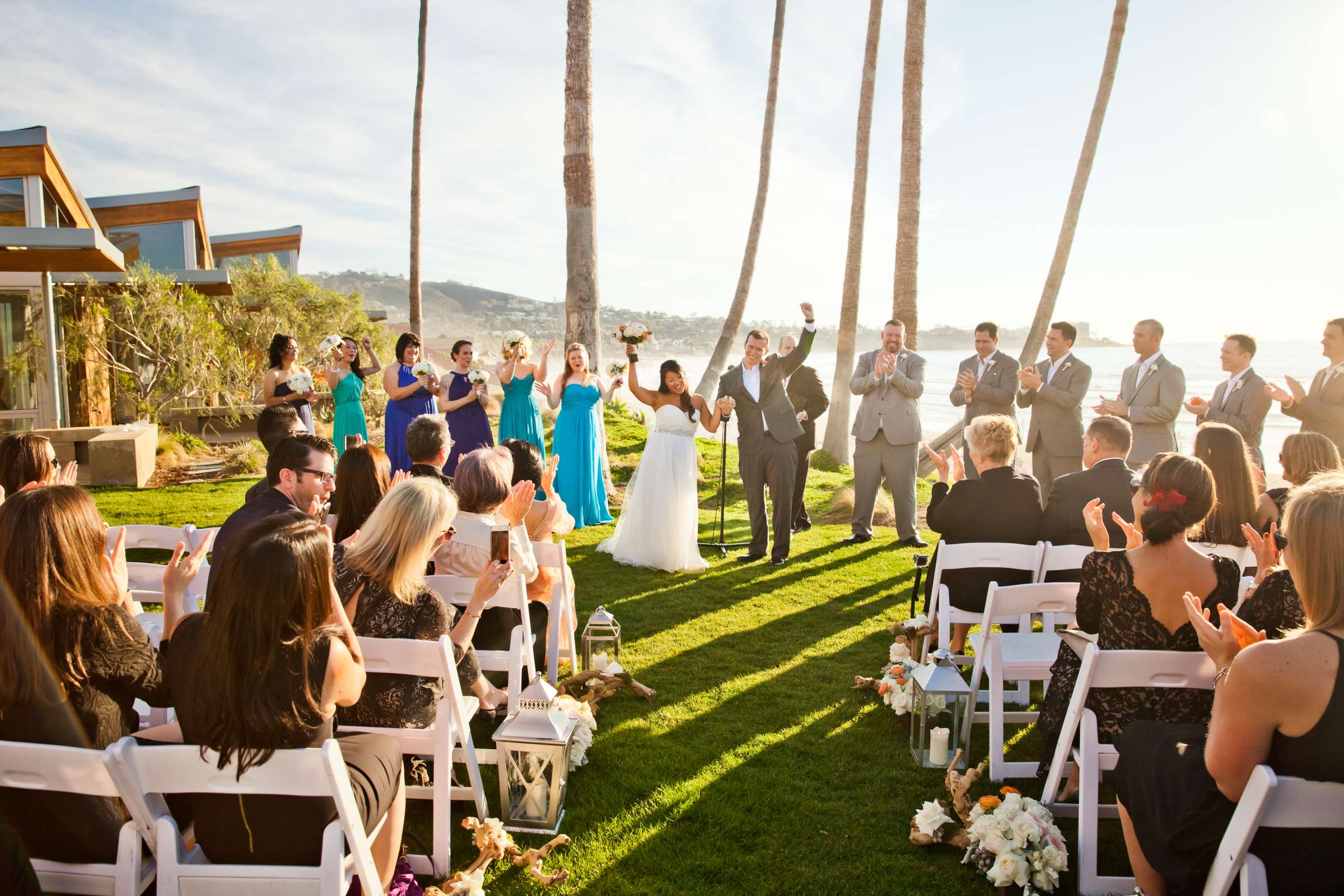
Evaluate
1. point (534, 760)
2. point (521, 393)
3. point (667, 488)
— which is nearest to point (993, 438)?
point (667, 488)

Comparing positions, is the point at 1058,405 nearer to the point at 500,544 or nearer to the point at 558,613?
the point at 558,613

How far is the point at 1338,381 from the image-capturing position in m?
6.26

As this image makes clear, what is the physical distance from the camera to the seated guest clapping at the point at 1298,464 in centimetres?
398

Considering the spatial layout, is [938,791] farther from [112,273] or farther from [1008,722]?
[112,273]

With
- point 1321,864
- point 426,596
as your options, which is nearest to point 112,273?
point 426,596

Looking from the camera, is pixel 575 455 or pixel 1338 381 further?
pixel 575 455

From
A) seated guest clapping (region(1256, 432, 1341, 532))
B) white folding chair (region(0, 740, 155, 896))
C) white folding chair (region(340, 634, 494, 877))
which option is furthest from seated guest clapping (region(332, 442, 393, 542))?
seated guest clapping (region(1256, 432, 1341, 532))

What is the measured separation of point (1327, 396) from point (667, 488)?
17.5ft

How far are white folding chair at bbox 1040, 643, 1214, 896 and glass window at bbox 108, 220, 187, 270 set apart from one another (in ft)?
70.8

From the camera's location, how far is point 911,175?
11.1 m

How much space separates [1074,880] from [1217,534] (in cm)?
186

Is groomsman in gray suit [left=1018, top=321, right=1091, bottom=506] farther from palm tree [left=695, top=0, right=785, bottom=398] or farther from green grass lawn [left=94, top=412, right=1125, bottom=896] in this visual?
palm tree [left=695, top=0, right=785, bottom=398]

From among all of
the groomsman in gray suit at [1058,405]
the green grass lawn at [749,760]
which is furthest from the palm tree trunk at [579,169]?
the groomsman in gray suit at [1058,405]

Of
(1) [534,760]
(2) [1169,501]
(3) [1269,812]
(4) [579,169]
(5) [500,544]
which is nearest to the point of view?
(3) [1269,812]
